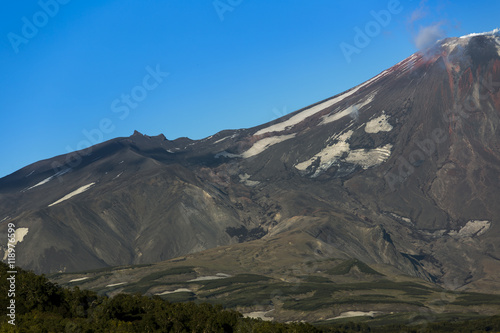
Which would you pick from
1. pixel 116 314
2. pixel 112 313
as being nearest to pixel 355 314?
pixel 116 314

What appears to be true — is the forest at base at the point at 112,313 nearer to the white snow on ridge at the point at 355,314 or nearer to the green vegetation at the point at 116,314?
the green vegetation at the point at 116,314

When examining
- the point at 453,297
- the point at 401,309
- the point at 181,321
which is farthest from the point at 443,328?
the point at 181,321

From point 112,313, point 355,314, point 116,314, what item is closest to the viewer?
point 112,313

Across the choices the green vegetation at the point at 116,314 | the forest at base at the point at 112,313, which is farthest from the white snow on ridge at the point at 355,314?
the green vegetation at the point at 116,314

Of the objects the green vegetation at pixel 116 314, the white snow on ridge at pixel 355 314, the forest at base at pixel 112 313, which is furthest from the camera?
the white snow on ridge at pixel 355 314

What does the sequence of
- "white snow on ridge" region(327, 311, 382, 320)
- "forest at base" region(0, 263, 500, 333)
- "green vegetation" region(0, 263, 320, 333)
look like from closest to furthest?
"forest at base" region(0, 263, 500, 333), "green vegetation" region(0, 263, 320, 333), "white snow on ridge" region(327, 311, 382, 320)

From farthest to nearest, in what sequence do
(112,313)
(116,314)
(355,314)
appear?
(355,314)
(116,314)
(112,313)

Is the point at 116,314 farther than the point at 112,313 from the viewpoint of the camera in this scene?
Yes

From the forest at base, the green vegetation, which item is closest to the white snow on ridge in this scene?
the forest at base

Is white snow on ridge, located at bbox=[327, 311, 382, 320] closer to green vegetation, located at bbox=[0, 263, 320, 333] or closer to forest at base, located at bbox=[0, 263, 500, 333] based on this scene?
forest at base, located at bbox=[0, 263, 500, 333]

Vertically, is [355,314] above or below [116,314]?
below

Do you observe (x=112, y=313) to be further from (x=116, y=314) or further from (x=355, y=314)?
(x=355, y=314)
